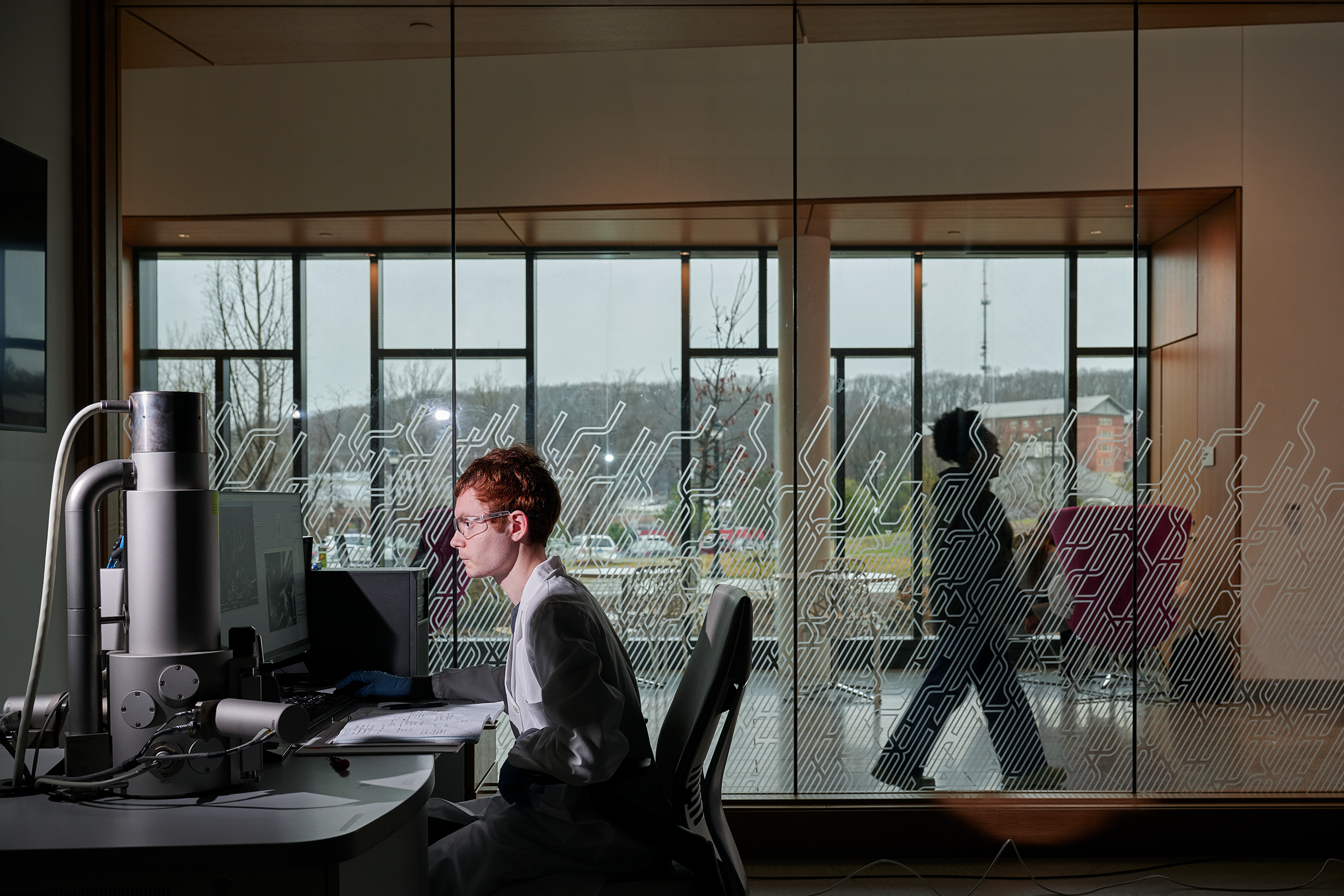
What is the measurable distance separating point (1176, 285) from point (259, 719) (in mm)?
3105

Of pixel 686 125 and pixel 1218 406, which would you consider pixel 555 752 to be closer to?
pixel 686 125

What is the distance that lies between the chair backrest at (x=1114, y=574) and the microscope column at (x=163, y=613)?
2.72 m

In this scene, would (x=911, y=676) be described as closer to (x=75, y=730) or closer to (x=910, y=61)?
(x=910, y=61)

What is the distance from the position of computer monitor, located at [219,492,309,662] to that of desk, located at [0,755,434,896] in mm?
522

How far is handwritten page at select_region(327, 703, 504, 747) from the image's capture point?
5.64ft

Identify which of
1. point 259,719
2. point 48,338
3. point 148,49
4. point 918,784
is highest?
point 148,49

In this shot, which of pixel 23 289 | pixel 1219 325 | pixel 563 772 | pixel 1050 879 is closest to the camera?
pixel 563 772

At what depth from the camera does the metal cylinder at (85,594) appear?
4.40 feet

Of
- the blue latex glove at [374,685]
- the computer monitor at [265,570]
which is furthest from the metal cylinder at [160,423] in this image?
the blue latex glove at [374,685]

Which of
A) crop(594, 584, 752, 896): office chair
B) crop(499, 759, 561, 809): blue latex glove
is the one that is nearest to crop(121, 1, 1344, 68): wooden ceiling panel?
crop(594, 584, 752, 896): office chair

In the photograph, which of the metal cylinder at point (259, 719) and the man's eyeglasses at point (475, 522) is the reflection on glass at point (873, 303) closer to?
the man's eyeglasses at point (475, 522)

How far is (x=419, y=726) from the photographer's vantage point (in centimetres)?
183

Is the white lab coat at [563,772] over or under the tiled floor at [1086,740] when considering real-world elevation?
over

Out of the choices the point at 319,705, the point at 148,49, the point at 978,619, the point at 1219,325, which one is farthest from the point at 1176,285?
the point at 148,49
